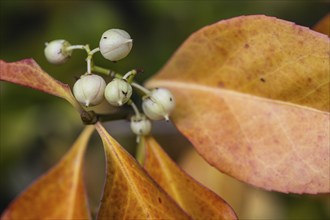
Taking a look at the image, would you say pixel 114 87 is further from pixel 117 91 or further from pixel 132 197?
pixel 132 197

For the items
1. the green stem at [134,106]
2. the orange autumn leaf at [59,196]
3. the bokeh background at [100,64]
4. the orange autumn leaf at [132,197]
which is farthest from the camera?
the bokeh background at [100,64]

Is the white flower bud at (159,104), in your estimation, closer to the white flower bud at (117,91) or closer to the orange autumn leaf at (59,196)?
the white flower bud at (117,91)

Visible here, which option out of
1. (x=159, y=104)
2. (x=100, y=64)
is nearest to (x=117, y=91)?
(x=159, y=104)

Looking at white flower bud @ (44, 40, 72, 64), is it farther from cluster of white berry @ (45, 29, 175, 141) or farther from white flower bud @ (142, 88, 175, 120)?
white flower bud @ (142, 88, 175, 120)

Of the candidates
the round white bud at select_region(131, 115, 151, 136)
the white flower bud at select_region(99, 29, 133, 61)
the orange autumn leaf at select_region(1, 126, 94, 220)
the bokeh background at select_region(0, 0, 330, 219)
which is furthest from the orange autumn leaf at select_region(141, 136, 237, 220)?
the bokeh background at select_region(0, 0, 330, 219)

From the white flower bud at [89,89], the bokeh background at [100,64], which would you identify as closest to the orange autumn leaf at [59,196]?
the white flower bud at [89,89]
